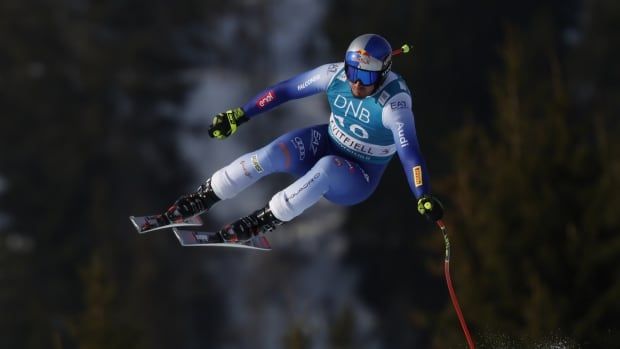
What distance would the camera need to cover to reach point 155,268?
42.8 m

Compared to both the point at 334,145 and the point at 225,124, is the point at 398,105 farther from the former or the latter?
the point at 225,124

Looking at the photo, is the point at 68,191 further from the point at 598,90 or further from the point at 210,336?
the point at 598,90

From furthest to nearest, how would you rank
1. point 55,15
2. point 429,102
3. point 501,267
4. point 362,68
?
point 55,15
point 429,102
point 501,267
point 362,68

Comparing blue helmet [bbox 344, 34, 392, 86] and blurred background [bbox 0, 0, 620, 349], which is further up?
blue helmet [bbox 344, 34, 392, 86]

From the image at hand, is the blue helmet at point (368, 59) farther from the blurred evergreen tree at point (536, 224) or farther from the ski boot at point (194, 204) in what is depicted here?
the blurred evergreen tree at point (536, 224)

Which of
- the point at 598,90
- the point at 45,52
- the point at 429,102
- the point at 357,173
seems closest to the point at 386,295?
the point at 429,102

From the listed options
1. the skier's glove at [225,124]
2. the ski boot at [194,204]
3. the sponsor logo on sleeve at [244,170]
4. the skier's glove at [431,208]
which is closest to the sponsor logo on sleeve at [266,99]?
the skier's glove at [225,124]

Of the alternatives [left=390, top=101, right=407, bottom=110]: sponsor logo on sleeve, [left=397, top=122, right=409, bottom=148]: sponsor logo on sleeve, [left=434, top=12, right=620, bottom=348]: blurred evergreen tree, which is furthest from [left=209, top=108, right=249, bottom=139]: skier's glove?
[left=434, top=12, right=620, bottom=348]: blurred evergreen tree

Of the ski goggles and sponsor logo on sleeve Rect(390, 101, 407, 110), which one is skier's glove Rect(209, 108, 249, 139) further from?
sponsor logo on sleeve Rect(390, 101, 407, 110)

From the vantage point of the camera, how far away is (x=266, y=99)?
37.1 ft

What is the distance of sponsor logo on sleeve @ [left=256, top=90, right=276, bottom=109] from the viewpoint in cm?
1130

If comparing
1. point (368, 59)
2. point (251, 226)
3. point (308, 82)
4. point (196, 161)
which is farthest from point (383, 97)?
point (196, 161)

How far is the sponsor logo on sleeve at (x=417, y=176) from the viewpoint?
32.9 feet

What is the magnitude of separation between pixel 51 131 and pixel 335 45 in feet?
35.3
